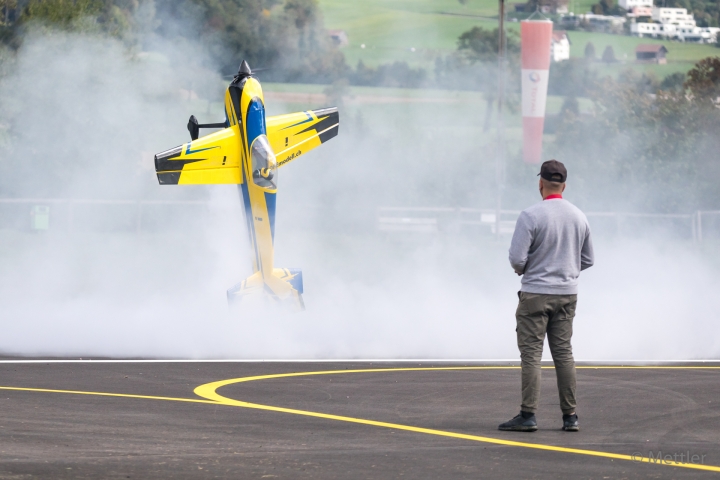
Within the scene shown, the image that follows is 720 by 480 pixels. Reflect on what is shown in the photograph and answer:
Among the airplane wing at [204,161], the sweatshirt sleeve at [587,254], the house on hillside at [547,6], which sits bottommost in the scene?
the sweatshirt sleeve at [587,254]

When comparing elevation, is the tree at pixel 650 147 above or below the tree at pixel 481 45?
below

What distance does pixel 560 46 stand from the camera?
48.1m

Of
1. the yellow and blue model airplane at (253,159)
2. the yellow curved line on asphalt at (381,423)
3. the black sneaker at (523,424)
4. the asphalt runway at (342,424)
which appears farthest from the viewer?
the yellow and blue model airplane at (253,159)

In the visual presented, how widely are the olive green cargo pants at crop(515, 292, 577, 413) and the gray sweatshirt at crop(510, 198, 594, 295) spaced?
0.26 ft

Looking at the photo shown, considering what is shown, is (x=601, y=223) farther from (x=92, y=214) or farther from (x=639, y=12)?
(x=639, y=12)

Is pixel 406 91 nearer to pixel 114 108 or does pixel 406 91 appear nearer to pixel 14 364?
pixel 114 108

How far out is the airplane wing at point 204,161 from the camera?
1292 cm

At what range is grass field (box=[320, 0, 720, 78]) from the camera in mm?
44191

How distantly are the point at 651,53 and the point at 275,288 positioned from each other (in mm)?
38368

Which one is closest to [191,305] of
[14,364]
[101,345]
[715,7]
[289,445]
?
[101,345]

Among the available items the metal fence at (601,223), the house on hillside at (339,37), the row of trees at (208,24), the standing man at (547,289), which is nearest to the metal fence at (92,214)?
the row of trees at (208,24)

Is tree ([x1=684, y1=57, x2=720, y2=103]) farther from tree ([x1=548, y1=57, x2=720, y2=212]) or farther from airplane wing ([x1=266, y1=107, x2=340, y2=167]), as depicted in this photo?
airplane wing ([x1=266, y1=107, x2=340, y2=167])

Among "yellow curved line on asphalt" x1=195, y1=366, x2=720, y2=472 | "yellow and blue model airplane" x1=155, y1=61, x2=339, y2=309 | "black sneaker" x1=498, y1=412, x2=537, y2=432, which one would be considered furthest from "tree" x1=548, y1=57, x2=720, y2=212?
"black sneaker" x1=498, y1=412, x2=537, y2=432

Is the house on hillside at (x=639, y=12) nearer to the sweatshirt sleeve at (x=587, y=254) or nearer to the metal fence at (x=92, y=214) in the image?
the metal fence at (x=92, y=214)
